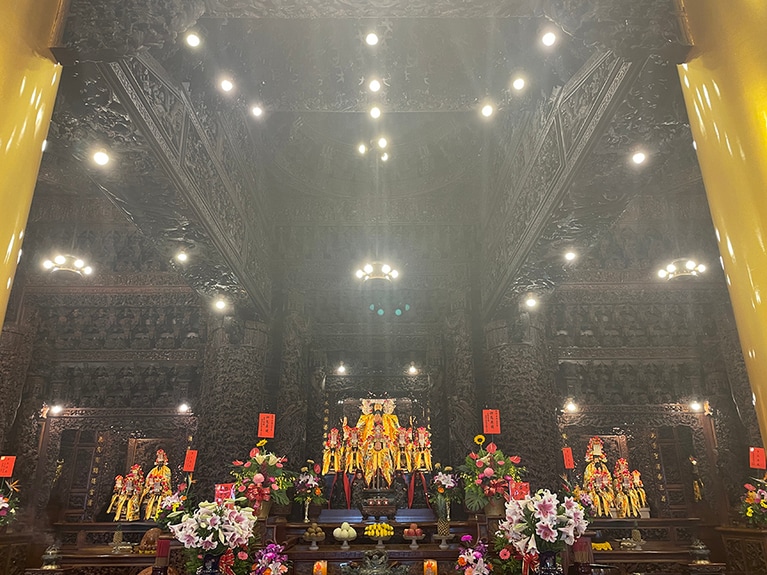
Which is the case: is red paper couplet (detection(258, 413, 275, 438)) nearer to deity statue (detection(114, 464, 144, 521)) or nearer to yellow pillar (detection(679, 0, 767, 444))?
deity statue (detection(114, 464, 144, 521))

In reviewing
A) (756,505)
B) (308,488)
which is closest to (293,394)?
(308,488)

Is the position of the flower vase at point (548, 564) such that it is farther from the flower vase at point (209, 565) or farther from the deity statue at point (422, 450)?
the deity statue at point (422, 450)

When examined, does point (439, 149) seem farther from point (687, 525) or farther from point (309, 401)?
point (687, 525)

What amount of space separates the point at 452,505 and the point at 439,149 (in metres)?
6.50

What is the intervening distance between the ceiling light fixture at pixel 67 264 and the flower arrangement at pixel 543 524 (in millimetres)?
7922

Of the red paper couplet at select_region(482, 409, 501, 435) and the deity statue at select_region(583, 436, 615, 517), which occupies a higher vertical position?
the red paper couplet at select_region(482, 409, 501, 435)

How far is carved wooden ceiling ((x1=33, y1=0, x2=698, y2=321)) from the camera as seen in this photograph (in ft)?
10.1

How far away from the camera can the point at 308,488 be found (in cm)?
779

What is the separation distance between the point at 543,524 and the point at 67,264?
823 cm

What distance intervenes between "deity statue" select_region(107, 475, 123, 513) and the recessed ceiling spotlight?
8697mm

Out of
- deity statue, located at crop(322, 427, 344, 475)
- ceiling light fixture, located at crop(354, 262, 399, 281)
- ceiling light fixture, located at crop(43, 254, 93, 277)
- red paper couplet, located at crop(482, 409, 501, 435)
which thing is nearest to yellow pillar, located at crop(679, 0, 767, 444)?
red paper couplet, located at crop(482, 409, 501, 435)

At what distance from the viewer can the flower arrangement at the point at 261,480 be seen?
258 inches

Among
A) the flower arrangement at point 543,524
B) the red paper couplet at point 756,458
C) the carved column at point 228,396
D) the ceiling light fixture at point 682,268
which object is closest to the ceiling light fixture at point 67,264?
the carved column at point 228,396

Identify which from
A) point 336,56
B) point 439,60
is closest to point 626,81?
point 439,60
